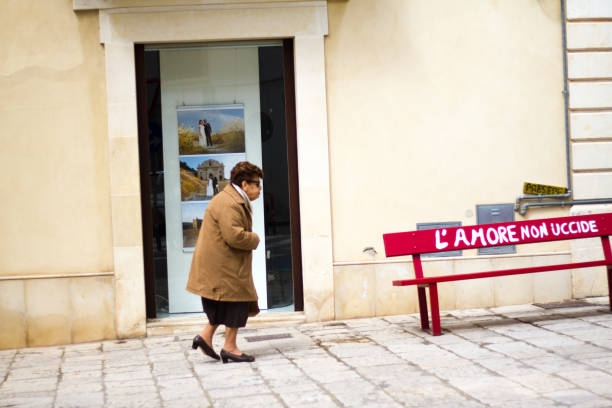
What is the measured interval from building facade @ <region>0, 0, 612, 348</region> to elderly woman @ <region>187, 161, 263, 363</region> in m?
1.98

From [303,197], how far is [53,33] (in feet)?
10.5

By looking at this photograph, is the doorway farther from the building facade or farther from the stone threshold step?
the stone threshold step

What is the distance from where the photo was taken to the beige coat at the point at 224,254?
21.7ft

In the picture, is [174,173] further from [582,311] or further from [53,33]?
[582,311]

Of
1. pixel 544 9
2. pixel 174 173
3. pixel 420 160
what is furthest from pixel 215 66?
pixel 544 9

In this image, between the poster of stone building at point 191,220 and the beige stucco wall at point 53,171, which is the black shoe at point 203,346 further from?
the poster of stone building at point 191,220

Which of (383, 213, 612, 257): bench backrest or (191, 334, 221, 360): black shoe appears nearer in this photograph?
(191, 334, 221, 360): black shoe

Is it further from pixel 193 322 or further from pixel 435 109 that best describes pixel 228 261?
pixel 435 109

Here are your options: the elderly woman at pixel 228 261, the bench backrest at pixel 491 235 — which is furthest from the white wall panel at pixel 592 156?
the elderly woman at pixel 228 261

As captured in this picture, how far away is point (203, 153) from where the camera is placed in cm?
906

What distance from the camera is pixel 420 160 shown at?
8930 millimetres

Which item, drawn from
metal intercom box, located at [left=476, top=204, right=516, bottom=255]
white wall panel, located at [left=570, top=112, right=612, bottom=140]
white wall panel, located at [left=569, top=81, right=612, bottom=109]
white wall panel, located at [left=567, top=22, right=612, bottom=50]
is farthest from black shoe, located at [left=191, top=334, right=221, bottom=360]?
white wall panel, located at [left=567, top=22, right=612, bottom=50]

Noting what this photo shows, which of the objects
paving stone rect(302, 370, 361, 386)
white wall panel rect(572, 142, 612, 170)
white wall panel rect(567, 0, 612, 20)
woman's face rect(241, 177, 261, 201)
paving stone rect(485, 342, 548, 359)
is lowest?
paving stone rect(302, 370, 361, 386)

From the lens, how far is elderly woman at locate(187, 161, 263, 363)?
6.61 m
